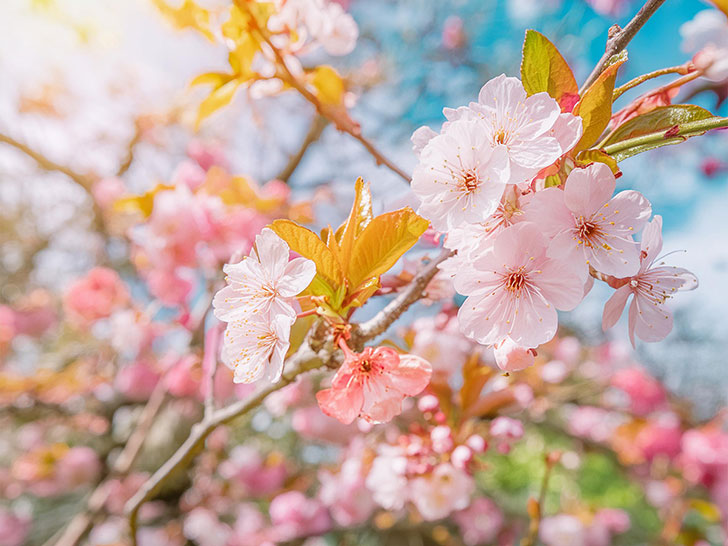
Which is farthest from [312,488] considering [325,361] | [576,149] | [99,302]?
[576,149]

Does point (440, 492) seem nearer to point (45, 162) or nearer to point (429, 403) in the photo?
point (429, 403)

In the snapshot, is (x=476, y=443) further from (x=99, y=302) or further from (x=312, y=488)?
(x=312, y=488)

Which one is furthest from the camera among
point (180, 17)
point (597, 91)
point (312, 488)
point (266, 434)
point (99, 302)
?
point (266, 434)

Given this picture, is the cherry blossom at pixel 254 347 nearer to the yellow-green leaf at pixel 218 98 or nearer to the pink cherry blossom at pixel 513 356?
the pink cherry blossom at pixel 513 356

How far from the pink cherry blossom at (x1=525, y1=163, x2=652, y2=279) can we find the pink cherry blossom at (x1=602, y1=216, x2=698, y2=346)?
4 centimetres

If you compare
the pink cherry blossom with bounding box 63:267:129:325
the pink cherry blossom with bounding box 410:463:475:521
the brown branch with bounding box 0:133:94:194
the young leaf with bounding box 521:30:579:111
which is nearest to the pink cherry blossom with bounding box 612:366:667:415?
the pink cherry blossom with bounding box 410:463:475:521

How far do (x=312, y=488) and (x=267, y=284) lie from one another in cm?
234

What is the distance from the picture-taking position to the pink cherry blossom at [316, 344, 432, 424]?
360 millimetres

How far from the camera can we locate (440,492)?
702 mm

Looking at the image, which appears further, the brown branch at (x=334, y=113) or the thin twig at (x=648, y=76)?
the brown branch at (x=334, y=113)

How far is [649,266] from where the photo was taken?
15.2 inches

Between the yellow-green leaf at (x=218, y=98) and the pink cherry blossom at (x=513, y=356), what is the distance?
1.64ft

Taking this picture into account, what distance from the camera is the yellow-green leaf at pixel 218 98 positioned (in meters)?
0.61

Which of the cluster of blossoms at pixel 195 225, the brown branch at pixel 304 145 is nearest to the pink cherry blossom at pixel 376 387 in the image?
the cluster of blossoms at pixel 195 225
